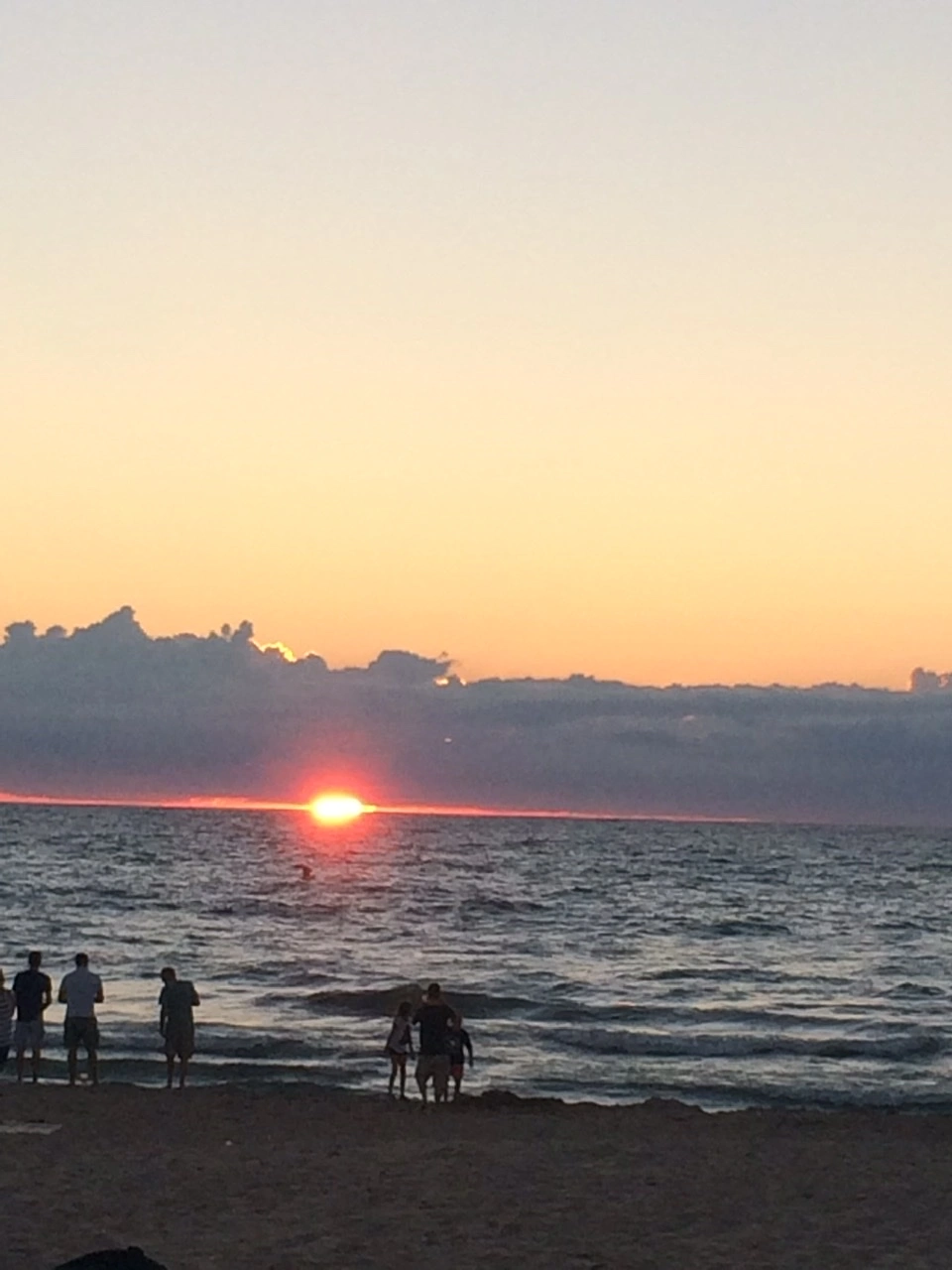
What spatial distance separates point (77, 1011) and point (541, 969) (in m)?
26.8

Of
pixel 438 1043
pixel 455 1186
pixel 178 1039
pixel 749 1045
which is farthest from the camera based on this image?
pixel 749 1045

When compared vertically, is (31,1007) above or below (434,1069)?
above

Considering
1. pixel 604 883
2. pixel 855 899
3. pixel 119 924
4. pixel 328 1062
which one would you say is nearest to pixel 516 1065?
pixel 328 1062

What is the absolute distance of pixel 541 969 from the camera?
48.3 metres

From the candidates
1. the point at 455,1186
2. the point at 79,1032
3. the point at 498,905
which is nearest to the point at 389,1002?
the point at 79,1032

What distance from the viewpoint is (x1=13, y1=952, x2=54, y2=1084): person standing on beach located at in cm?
2253

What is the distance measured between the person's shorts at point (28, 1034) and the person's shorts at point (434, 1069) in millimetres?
5043

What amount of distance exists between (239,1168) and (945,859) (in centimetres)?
14876

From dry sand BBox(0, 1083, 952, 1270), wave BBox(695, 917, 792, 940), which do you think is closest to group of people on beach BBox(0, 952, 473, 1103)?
dry sand BBox(0, 1083, 952, 1270)

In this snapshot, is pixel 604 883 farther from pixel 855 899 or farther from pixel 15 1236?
pixel 15 1236

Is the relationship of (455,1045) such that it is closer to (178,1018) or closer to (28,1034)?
(178,1018)

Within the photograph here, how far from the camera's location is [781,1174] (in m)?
17.6

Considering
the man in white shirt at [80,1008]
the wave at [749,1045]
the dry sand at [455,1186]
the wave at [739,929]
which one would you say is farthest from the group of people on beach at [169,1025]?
the wave at [739,929]

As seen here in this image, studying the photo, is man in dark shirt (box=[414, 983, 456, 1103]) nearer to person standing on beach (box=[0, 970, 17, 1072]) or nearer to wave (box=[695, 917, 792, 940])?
person standing on beach (box=[0, 970, 17, 1072])
